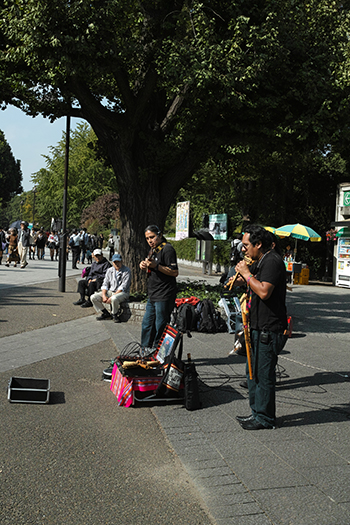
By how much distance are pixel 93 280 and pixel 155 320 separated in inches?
216

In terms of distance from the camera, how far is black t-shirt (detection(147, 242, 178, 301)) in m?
6.55

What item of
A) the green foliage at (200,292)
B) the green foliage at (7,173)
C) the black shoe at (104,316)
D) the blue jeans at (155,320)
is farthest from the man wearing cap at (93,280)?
the green foliage at (7,173)

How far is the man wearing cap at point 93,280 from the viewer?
12.0 metres

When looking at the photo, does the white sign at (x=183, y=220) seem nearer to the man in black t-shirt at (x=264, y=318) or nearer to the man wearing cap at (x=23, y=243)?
the man wearing cap at (x=23, y=243)

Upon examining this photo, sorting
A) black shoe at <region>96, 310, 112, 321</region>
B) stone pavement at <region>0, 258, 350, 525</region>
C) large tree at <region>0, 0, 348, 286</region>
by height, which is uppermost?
large tree at <region>0, 0, 348, 286</region>

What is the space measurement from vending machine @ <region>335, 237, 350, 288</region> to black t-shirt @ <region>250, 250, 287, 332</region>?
19.5 metres

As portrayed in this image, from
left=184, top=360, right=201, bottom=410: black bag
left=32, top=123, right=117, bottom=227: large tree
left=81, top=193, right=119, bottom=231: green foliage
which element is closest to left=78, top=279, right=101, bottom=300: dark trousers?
left=184, top=360, right=201, bottom=410: black bag

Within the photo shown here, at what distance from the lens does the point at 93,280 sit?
12.0m

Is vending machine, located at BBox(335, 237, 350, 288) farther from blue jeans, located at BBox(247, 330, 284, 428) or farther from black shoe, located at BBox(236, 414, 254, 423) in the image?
blue jeans, located at BBox(247, 330, 284, 428)

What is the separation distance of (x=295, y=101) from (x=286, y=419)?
7.79 meters

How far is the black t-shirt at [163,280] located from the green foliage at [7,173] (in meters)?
73.0

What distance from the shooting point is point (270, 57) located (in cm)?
980

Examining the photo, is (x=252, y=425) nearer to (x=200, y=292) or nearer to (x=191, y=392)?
(x=191, y=392)

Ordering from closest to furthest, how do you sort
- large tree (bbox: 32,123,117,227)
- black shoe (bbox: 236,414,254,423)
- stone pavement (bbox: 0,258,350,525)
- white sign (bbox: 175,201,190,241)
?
stone pavement (bbox: 0,258,350,525) → black shoe (bbox: 236,414,254,423) → white sign (bbox: 175,201,190,241) → large tree (bbox: 32,123,117,227)
